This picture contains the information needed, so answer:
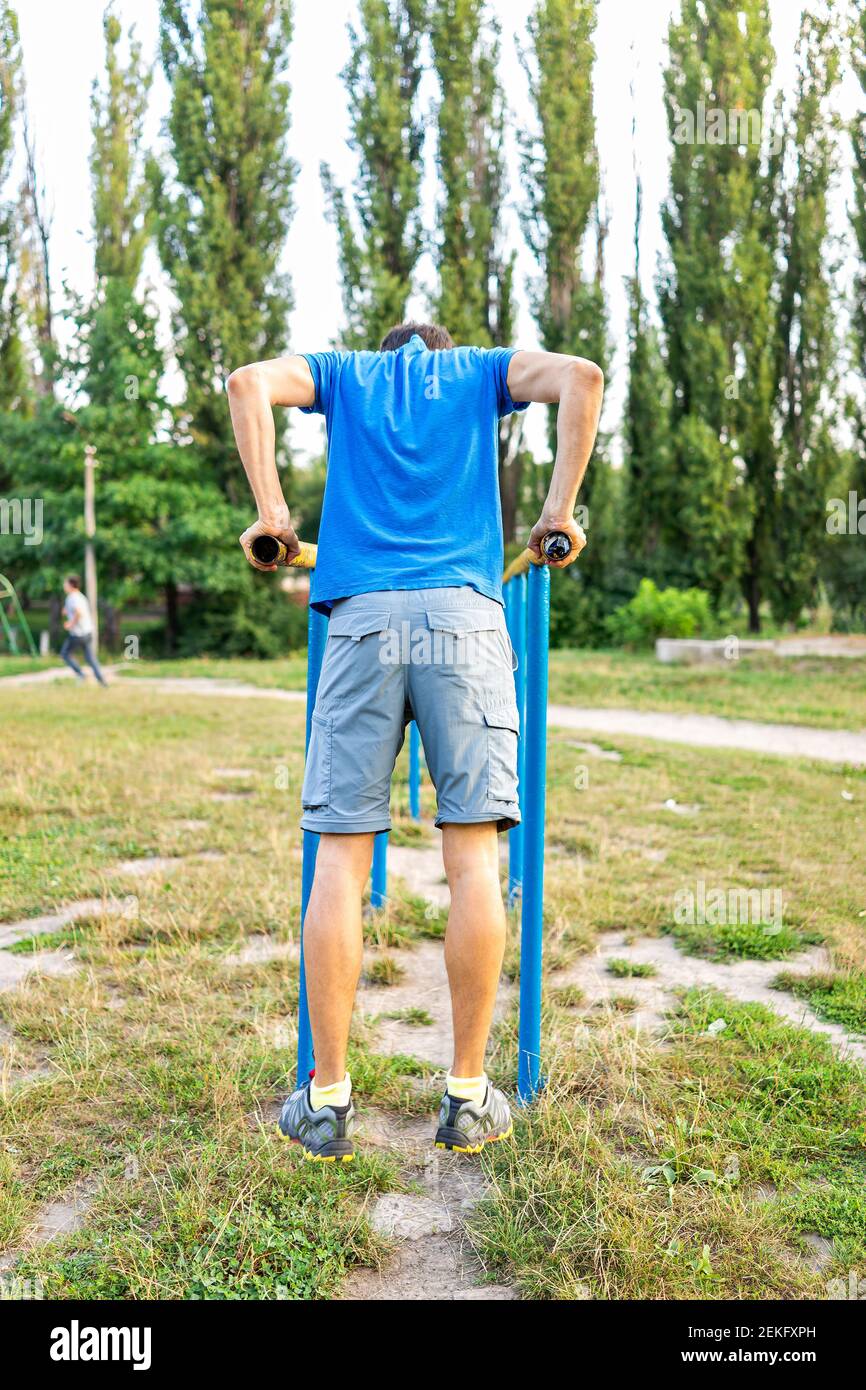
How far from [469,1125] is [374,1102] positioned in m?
0.36

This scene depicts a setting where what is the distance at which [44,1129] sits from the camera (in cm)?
229

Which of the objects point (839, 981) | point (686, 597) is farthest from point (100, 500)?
point (839, 981)

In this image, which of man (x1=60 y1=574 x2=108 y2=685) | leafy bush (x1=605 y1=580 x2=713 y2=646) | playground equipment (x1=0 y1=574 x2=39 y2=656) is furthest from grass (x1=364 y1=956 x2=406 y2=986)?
playground equipment (x1=0 y1=574 x2=39 y2=656)

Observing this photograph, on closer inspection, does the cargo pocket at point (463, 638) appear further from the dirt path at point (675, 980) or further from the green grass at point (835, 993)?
the green grass at point (835, 993)

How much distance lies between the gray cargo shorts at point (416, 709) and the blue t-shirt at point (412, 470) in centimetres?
7

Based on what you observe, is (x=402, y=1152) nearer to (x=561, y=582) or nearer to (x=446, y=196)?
(x=561, y=582)

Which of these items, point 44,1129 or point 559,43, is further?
point 559,43

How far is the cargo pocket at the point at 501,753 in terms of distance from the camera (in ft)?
7.12

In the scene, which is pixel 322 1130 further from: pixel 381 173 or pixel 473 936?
pixel 381 173

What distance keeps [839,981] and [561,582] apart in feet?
57.9

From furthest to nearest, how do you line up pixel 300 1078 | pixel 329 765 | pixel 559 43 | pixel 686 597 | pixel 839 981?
pixel 559 43, pixel 686 597, pixel 839 981, pixel 300 1078, pixel 329 765

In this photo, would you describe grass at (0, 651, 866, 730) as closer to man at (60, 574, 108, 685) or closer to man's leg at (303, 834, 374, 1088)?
man at (60, 574, 108, 685)

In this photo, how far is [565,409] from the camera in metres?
2.10

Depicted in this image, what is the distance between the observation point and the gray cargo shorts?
215 cm
